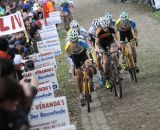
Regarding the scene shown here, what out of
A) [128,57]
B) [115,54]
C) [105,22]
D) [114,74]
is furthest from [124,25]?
[114,74]

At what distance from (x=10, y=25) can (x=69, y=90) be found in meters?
2.57

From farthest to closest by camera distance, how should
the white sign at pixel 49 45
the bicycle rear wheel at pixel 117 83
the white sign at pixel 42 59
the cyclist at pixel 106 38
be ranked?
the white sign at pixel 49 45
the white sign at pixel 42 59
the cyclist at pixel 106 38
the bicycle rear wheel at pixel 117 83

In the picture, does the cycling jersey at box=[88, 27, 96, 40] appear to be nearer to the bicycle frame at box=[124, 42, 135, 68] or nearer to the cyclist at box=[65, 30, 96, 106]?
the bicycle frame at box=[124, 42, 135, 68]

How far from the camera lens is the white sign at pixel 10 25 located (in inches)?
558

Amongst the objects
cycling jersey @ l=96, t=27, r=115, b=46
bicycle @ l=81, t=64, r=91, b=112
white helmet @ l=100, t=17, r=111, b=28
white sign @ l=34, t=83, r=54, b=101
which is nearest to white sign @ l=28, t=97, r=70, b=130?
white sign @ l=34, t=83, r=54, b=101

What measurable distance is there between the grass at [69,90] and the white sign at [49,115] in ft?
5.82

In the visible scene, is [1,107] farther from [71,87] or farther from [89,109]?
[71,87]

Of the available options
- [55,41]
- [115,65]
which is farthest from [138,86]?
[55,41]

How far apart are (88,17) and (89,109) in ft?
74.2

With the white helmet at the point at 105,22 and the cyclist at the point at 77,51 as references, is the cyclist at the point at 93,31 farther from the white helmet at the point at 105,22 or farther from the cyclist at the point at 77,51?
the cyclist at the point at 77,51

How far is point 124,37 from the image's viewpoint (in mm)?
15695

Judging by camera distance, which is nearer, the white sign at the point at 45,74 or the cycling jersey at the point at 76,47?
the cycling jersey at the point at 76,47

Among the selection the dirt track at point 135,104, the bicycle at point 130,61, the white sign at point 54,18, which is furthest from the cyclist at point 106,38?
the white sign at point 54,18

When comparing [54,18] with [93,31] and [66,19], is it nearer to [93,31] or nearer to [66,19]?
[66,19]
